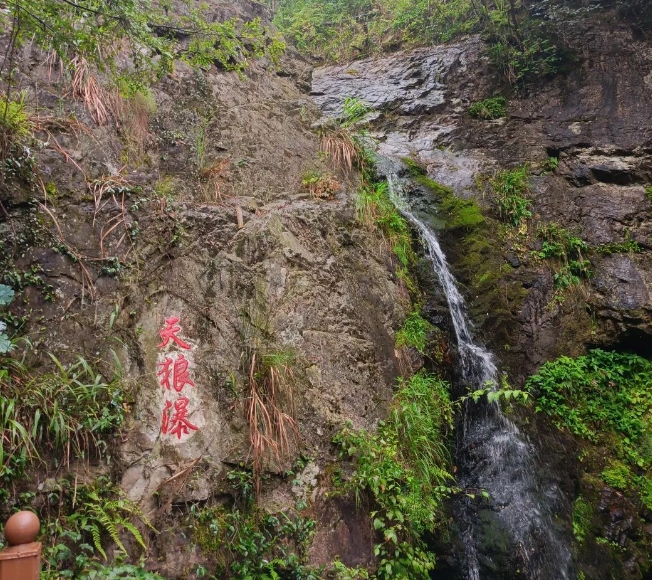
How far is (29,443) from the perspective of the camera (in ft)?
8.49

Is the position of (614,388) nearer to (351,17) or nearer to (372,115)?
(372,115)

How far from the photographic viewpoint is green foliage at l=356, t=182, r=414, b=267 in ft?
17.9

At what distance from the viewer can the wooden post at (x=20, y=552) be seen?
144cm

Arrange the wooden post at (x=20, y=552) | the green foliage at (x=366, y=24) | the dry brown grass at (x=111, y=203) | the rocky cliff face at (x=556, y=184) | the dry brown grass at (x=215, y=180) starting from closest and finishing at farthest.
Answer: the wooden post at (x=20, y=552)
the dry brown grass at (x=111, y=203)
the dry brown grass at (x=215, y=180)
the rocky cliff face at (x=556, y=184)
the green foliage at (x=366, y=24)

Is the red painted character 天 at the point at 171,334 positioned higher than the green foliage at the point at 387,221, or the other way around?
the green foliage at the point at 387,221

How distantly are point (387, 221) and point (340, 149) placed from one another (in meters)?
1.30

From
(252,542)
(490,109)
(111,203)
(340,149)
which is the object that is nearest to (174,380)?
(252,542)

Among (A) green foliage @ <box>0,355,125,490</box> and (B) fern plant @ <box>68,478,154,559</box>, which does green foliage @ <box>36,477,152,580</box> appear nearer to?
(B) fern plant @ <box>68,478,154,559</box>

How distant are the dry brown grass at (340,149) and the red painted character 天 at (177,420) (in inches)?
151

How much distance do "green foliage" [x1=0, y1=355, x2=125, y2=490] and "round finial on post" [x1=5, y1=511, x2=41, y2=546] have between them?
1160 millimetres

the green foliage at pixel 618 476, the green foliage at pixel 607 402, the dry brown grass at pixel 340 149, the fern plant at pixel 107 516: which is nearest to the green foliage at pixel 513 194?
the green foliage at pixel 607 402

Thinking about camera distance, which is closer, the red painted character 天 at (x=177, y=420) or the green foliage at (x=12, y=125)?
the red painted character 天 at (x=177, y=420)

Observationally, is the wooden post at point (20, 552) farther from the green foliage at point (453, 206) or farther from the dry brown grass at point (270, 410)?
the green foliage at point (453, 206)

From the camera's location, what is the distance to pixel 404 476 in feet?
12.1
